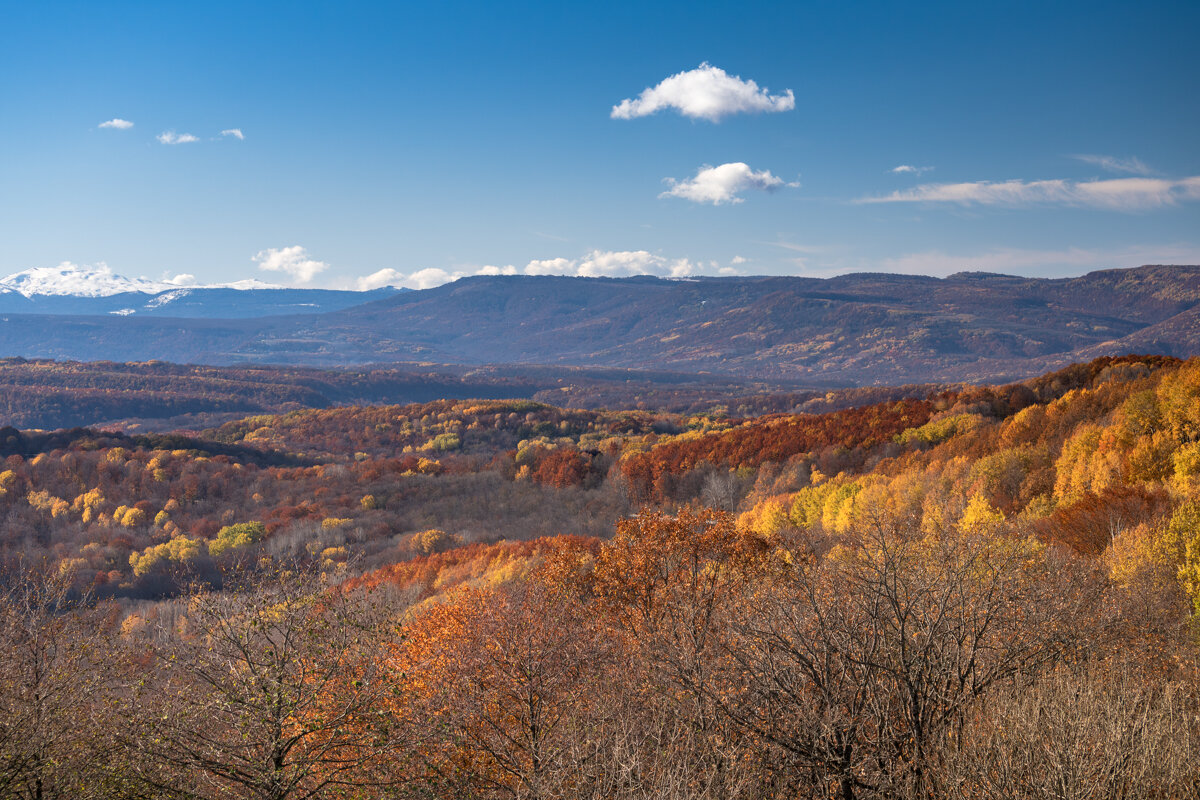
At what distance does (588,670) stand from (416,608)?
28.2 m

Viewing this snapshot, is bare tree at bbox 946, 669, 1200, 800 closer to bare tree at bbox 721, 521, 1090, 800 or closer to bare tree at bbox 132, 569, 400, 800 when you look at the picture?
bare tree at bbox 721, 521, 1090, 800

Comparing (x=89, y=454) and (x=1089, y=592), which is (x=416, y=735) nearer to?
(x=1089, y=592)

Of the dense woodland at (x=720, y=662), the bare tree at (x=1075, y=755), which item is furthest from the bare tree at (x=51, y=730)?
the bare tree at (x=1075, y=755)

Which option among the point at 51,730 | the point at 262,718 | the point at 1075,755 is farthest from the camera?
the point at 51,730

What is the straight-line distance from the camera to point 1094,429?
6944 cm

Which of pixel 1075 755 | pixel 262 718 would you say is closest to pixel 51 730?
pixel 262 718

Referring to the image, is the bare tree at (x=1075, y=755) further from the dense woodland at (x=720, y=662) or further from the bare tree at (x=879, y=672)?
the bare tree at (x=879, y=672)

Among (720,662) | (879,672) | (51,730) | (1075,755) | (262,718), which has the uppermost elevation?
(1075,755)

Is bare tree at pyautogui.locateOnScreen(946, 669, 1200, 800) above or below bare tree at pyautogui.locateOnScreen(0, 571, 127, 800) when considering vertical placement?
above

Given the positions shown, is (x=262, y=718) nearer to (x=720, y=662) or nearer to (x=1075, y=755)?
(x=720, y=662)

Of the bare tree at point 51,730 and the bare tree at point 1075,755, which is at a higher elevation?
the bare tree at point 1075,755

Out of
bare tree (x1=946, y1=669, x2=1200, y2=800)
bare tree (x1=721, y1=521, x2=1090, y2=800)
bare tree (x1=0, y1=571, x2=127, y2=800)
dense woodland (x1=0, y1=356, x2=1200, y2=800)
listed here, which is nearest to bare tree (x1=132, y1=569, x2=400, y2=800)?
dense woodland (x1=0, y1=356, x2=1200, y2=800)

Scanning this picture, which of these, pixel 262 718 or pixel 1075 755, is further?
pixel 262 718

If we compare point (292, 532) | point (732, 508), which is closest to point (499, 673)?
point (732, 508)
